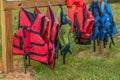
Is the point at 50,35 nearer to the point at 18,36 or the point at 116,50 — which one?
the point at 18,36

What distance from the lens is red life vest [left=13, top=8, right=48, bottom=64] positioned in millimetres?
5211

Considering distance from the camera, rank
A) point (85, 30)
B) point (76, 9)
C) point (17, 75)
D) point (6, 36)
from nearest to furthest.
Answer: point (6, 36) < point (17, 75) < point (76, 9) < point (85, 30)

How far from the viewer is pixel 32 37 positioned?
5.23m

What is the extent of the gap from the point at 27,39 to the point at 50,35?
0.38 m

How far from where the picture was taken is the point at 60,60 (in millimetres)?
6531

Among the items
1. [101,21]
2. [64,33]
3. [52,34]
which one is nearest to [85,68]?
[64,33]

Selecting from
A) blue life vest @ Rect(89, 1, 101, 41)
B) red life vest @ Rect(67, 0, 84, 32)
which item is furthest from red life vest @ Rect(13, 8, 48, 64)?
blue life vest @ Rect(89, 1, 101, 41)

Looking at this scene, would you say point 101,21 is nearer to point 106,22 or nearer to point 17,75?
point 106,22

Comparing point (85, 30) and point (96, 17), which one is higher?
point (96, 17)

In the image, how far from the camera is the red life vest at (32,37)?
521 cm

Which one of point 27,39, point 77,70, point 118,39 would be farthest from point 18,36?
point 118,39

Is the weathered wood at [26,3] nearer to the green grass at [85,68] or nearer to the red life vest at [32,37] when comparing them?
the red life vest at [32,37]

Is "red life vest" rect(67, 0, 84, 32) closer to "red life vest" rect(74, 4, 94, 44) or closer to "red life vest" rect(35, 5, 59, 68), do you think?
"red life vest" rect(74, 4, 94, 44)

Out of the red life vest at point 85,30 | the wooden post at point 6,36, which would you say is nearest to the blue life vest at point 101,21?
the red life vest at point 85,30
